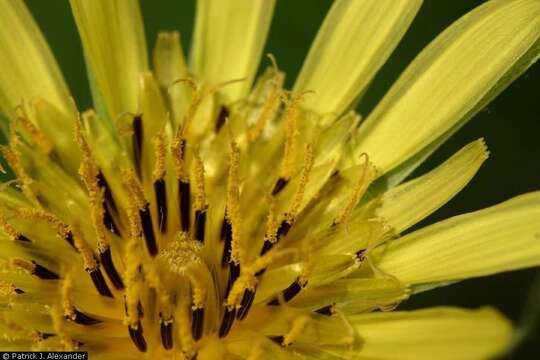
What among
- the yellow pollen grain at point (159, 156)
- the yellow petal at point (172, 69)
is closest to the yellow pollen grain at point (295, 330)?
the yellow pollen grain at point (159, 156)

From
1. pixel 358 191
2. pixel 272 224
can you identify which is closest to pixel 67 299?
pixel 272 224

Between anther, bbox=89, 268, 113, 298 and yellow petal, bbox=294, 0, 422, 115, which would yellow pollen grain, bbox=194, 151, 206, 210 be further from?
yellow petal, bbox=294, 0, 422, 115

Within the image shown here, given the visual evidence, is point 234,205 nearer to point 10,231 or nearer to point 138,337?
point 138,337

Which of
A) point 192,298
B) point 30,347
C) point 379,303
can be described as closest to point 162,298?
point 192,298

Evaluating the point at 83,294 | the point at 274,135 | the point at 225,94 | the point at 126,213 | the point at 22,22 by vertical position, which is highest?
the point at 22,22

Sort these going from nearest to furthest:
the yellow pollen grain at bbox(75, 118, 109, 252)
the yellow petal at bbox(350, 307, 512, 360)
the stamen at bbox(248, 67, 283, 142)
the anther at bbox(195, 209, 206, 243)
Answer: the yellow petal at bbox(350, 307, 512, 360) < the yellow pollen grain at bbox(75, 118, 109, 252) < the anther at bbox(195, 209, 206, 243) < the stamen at bbox(248, 67, 283, 142)

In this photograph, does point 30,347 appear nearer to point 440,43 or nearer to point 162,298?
point 162,298

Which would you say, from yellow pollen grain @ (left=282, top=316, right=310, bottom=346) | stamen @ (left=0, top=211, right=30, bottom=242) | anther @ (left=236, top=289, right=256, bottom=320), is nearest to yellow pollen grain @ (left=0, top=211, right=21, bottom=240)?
stamen @ (left=0, top=211, right=30, bottom=242)
